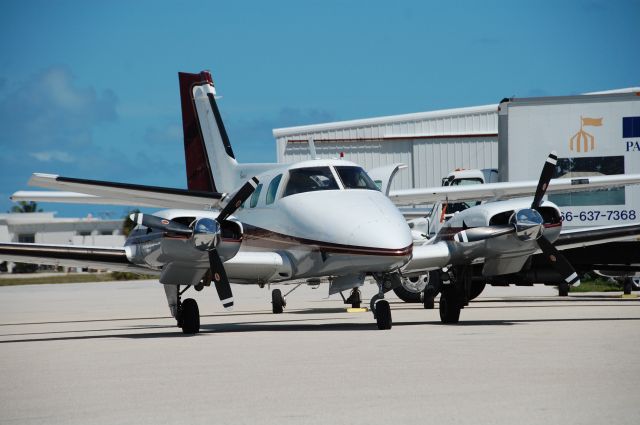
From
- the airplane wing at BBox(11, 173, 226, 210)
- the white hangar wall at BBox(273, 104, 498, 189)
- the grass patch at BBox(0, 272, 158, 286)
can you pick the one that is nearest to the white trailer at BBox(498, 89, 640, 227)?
the airplane wing at BBox(11, 173, 226, 210)

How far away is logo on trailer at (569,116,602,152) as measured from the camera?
77.8ft

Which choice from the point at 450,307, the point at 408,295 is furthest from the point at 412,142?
the point at 450,307

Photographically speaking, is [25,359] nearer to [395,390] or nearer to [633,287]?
[395,390]

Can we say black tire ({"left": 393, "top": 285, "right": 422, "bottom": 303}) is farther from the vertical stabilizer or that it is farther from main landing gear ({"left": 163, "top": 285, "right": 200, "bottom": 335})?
main landing gear ({"left": 163, "top": 285, "right": 200, "bottom": 335})

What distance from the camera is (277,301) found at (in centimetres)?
2172

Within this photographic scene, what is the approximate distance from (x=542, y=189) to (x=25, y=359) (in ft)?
30.3

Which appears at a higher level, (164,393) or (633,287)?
(164,393)

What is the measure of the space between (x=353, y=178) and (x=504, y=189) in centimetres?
887

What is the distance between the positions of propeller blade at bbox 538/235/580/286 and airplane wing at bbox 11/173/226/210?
6921 millimetres

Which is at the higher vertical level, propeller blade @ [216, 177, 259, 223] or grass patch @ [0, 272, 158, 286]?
propeller blade @ [216, 177, 259, 223]

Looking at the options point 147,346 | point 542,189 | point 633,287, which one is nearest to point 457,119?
point 633,287

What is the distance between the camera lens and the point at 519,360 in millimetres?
10070

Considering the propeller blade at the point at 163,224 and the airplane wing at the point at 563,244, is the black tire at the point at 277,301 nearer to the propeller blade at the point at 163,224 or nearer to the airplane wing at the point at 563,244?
the airplane wing at the point at 563,244

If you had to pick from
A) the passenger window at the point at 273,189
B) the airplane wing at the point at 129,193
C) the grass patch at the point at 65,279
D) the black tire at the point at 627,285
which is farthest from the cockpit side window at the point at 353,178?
the grass patch at the point at 65,279
